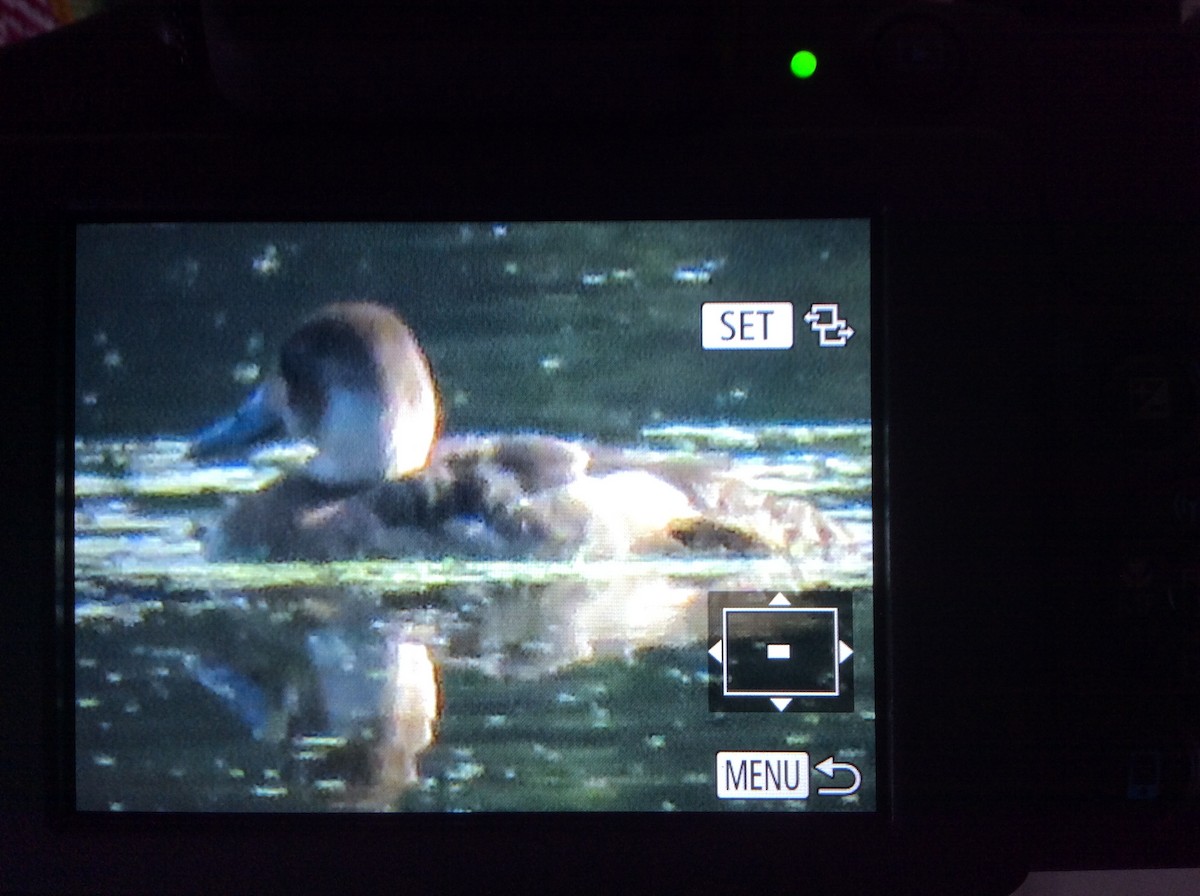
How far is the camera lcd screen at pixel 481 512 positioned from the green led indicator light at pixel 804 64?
0.08m

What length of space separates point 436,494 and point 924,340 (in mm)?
235

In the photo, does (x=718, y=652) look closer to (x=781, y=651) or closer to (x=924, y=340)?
(x=781, y=651)

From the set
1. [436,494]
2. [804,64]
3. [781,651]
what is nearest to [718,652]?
[781,651]

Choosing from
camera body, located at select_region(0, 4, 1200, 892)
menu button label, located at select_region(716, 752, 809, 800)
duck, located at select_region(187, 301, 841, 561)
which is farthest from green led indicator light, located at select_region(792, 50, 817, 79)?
menu button label, located at select_region(716, 752, 809, 800)

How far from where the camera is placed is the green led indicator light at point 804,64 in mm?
565

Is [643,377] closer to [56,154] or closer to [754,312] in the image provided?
[754,312]

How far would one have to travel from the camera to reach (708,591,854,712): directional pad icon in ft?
1.80

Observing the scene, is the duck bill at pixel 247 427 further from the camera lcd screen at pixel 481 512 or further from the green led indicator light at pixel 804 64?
the green led indicator light at pixel 804 64

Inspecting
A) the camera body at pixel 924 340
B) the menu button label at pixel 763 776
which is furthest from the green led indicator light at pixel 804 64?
the menu button label at pixel 763 776

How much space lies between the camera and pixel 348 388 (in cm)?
56

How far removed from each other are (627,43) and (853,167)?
119mm

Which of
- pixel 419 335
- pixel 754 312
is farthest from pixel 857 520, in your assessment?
pixel 419 335

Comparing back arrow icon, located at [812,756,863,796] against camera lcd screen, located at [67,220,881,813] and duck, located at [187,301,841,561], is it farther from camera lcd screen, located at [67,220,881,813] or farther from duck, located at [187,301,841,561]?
duck, located at [187,301,841,561]

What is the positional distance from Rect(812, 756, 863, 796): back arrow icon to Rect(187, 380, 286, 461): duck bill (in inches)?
11.5
